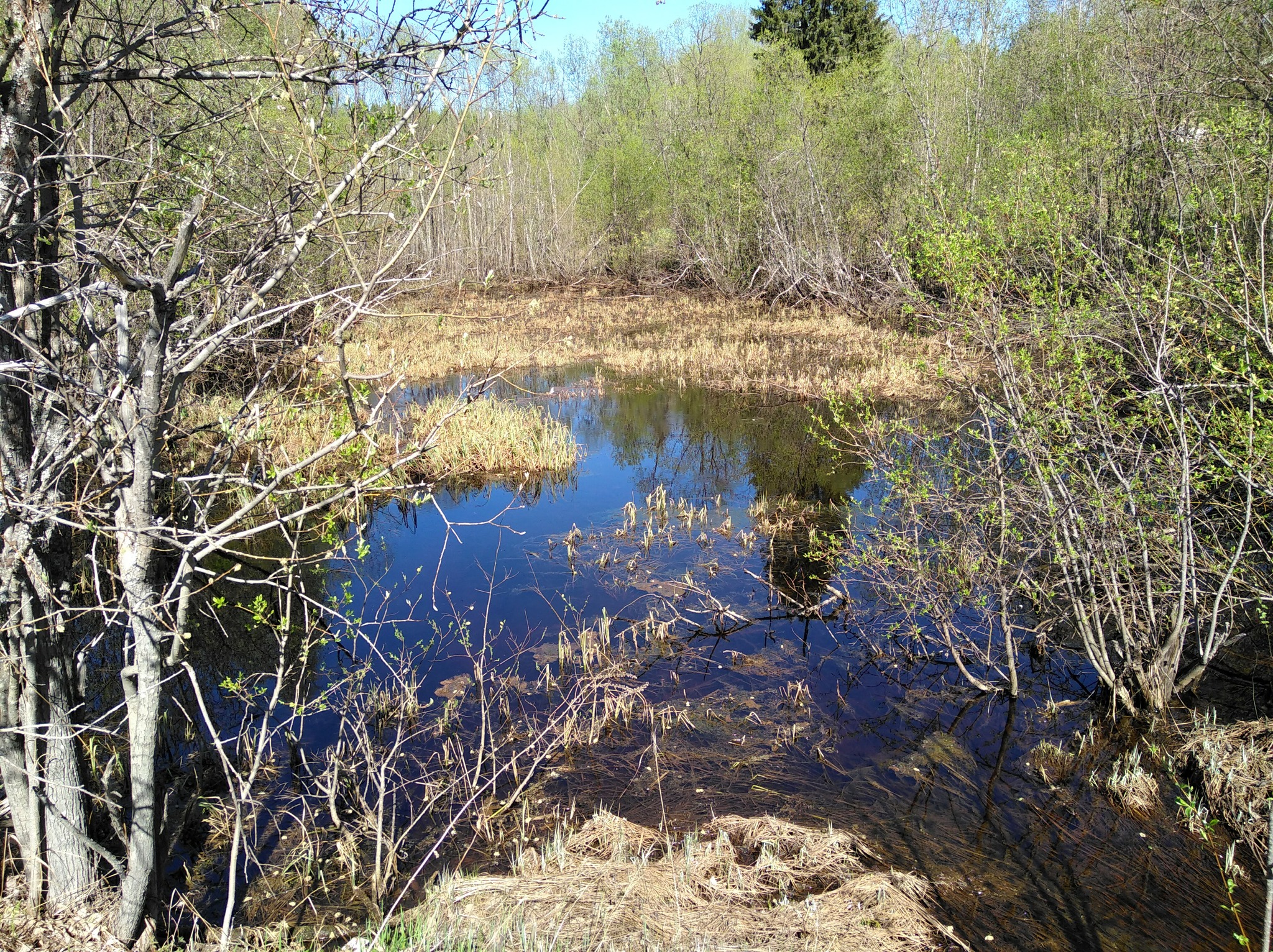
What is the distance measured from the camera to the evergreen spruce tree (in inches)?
1086

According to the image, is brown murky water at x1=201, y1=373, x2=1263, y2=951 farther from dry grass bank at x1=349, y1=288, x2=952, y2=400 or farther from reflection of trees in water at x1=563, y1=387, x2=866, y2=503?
dry grass bank at x1=349, y1=288, x2=952, y2=400

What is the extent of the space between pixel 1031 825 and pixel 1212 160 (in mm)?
7606

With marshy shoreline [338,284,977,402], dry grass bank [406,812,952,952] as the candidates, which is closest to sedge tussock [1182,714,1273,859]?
dry grass bank [406,812,952,952]

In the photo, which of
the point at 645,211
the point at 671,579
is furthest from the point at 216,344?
the point at 645,211

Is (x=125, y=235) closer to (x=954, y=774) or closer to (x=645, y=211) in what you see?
(x=954, y=774)

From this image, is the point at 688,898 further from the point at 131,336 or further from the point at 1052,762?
the point at 131,336

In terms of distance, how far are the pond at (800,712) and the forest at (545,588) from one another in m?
0.04

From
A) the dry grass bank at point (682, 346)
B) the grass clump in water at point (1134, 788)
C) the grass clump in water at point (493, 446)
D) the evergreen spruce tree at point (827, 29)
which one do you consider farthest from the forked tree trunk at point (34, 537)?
the evergreen spruce tree at point (827, 29)

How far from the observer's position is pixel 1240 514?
6.46 m

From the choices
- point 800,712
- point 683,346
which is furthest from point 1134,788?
point 683,346

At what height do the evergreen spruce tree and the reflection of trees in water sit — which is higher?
the evergreen spruce tree

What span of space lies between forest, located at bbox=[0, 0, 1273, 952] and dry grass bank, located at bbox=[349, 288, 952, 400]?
4624mm

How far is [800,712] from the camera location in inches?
255

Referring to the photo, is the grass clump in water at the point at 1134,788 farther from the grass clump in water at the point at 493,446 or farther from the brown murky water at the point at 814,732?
the grass clump in water at the point at 493,446
